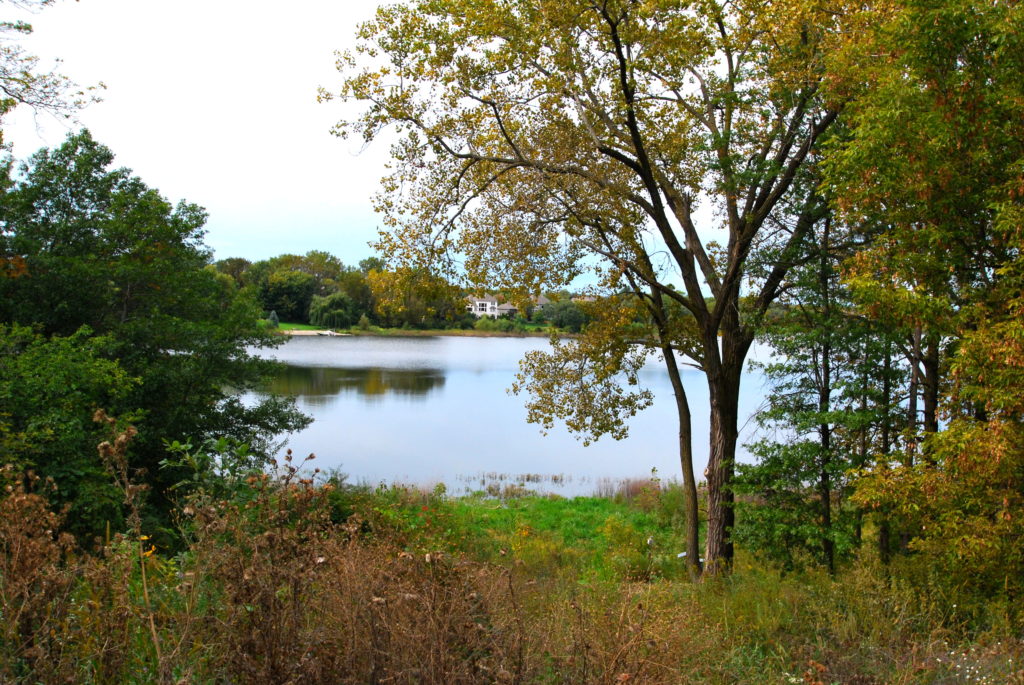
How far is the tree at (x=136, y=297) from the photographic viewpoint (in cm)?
1275

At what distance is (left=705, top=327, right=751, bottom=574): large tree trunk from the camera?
10.6 meters

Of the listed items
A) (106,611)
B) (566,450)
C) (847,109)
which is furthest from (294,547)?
(566,450)

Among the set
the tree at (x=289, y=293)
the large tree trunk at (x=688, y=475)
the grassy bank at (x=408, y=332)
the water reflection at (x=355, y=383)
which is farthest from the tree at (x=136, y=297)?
the tree at (x=289, y=293)

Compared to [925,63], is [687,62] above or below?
above

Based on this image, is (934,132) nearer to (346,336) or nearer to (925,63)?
(925,63)

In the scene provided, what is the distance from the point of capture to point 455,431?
26375 millimetres

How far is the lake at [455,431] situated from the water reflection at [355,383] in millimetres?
55

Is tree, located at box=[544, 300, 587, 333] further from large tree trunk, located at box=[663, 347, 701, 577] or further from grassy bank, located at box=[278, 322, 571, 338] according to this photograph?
grassy bank, located at box=[278, 322, 571, 338]

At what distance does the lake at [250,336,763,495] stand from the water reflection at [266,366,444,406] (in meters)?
0.06

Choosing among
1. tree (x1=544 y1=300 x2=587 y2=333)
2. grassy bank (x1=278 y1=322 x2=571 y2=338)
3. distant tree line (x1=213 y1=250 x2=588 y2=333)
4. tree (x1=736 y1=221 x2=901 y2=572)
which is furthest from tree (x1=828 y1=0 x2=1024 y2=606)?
grassy bank (x1=278 y1=322 x2=571 y2=338)

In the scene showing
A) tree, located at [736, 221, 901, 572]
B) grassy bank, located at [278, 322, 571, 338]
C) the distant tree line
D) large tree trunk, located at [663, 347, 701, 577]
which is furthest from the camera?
grassy bank, located at [278, 322, 571, 338]

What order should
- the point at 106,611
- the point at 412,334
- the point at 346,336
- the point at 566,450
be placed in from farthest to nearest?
the point at 412,334 → the point at 346,336 → the point at 566,450 → the point at 106,611

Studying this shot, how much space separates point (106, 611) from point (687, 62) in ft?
32.2

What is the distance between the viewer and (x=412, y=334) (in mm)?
70938
